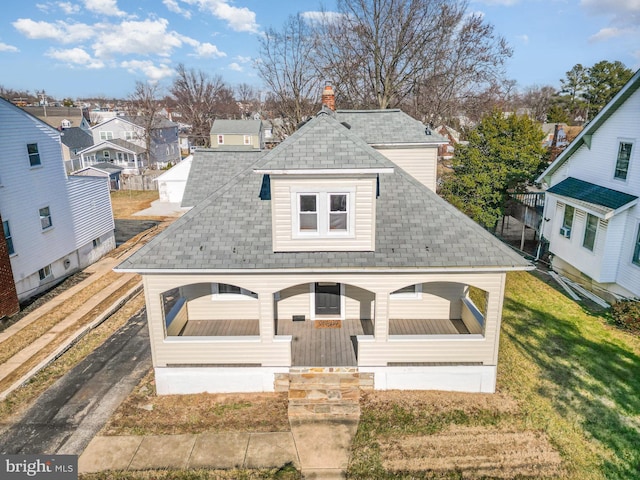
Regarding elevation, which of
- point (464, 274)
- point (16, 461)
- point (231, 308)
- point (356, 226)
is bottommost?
point (16, 461)

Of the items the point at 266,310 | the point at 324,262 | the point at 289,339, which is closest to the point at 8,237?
the point at 266,310

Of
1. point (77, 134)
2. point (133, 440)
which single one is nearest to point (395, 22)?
point (133, 440)

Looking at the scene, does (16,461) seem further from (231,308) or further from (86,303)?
(86,303)

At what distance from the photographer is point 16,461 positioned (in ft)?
30.2

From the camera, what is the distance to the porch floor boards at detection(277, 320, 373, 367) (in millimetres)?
11484

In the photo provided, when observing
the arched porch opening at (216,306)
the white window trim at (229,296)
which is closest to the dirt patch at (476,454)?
the arched porch opening at (216,306)

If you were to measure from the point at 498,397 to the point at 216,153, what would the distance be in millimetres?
13905

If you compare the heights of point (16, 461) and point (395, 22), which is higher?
point (395, 22)

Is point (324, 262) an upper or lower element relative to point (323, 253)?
lower

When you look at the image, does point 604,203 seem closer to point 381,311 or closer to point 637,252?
point 637,252

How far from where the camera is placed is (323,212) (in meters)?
10.9

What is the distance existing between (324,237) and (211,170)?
7.76m

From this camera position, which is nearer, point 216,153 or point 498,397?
point 498,397

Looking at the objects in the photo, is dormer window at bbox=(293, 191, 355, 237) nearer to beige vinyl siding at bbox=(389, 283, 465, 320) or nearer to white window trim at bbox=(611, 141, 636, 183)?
beige vinyl siding at bbox=(389, 283, 465, 320)
